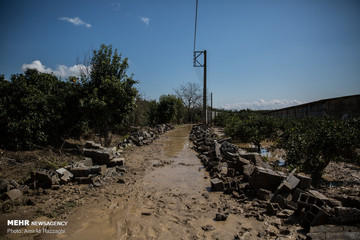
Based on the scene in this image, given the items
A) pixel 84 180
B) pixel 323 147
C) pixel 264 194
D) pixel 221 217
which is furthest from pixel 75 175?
pixel 323 147

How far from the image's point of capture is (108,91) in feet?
31.1

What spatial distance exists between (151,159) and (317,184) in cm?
676

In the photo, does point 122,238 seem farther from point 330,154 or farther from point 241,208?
point 330,154

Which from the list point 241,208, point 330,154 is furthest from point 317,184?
point 241,208

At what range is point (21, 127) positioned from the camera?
8.01m

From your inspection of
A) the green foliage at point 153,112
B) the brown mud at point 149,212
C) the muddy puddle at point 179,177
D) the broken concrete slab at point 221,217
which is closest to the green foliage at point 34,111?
the brown mud at point 149,212

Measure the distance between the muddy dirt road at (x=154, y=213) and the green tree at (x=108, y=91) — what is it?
4005mm

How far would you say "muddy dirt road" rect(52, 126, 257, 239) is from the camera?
139 inches

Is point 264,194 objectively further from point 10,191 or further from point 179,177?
point 10,191

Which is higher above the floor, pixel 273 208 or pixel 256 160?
pixel 256 160

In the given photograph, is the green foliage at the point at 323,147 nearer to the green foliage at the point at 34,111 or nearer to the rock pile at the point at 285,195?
the rock pile at the point at 285,195

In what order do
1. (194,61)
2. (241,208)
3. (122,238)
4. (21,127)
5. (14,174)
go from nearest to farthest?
(122,238)
(241,208)
(14,174)
(21,127)
(194,61)

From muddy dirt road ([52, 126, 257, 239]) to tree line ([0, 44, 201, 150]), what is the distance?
4.36 metres

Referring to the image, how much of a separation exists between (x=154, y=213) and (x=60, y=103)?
7.99 meters
